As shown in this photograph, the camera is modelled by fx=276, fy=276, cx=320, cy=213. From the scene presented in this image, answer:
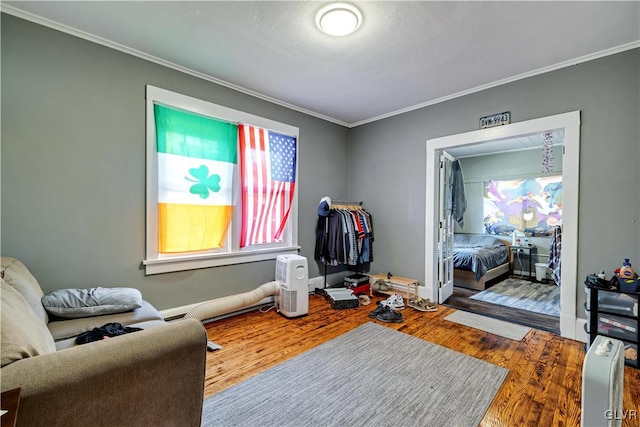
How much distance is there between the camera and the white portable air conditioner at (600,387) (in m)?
0.77

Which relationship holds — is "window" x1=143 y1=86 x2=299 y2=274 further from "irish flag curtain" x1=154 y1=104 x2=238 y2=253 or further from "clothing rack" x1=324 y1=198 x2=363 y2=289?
"clothing rack" x1=324 y1=198 x2=363 y2=289

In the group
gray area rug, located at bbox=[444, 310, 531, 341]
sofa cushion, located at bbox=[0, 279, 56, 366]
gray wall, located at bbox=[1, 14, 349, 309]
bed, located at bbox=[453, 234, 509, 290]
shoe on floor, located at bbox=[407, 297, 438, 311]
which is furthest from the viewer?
Answer: bed, located at bbox=[453, 234, 509, 290]

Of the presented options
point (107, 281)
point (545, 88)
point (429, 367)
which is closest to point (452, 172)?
point (545, 88)

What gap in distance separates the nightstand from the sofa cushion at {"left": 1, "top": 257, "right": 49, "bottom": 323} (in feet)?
22.1

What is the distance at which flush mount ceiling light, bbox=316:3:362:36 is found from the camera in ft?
6.16

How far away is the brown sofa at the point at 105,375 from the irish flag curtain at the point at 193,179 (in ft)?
4.75

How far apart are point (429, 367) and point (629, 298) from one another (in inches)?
65.5

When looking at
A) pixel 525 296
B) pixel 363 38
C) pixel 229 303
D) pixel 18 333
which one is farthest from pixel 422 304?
pixel 18 333

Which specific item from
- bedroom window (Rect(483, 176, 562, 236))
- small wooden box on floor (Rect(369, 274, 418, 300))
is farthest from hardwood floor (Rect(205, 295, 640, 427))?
bedroom window (Rect(483, 176, 562, 236))

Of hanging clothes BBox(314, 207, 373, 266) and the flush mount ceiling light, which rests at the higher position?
the flush mount ceiling light

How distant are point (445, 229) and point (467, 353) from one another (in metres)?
1.84

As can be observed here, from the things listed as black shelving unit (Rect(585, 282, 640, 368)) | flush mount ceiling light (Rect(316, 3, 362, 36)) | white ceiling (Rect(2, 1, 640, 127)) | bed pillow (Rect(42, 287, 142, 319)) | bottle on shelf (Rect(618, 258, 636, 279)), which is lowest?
black shelving unit (Rect(585, 282, 640, 368))

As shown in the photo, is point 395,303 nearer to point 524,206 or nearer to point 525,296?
point 525,296

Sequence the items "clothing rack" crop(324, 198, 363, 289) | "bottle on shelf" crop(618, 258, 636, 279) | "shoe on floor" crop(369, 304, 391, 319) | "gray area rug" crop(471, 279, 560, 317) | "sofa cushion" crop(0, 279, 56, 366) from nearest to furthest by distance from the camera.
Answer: "sofa cushion" crop(0, 279, 56, 366), "bottle on shelf" crop(618, 258, 636, 279), "shoe on floor" crop(369, 304, 391, 319), "gray area rug" crop(471, 279, 560, 317), "clothing rack" crop(324, 198, 363, 289)
